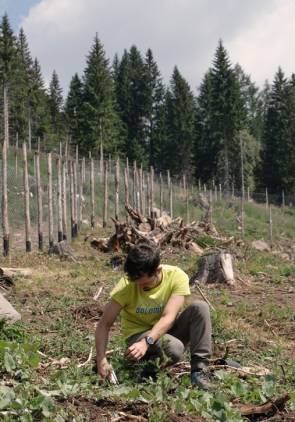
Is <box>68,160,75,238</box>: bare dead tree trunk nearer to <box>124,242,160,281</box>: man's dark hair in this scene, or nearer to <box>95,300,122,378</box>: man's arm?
<box>95,300,122,378</box>: man's arm

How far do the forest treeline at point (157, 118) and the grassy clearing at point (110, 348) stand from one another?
3398 centimetres

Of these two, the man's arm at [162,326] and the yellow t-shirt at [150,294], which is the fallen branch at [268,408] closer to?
the man's arm at [162,326]

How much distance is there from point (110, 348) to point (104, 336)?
1421 millimetres

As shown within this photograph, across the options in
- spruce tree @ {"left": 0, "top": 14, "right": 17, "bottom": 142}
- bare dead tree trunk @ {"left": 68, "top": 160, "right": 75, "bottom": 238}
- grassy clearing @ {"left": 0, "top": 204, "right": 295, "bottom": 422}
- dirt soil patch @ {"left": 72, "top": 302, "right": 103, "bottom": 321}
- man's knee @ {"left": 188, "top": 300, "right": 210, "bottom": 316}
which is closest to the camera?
grassy clearing @ {"left": 0, "top": 204, "right": 295, "bottom": 422}

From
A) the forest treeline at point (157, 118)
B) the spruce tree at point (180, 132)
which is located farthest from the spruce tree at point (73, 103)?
the spruce tree at point (180, 132)

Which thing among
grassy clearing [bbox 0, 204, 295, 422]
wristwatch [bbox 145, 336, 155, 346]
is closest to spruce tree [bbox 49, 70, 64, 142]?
grassy clearing [bbox 0, 204, 295, 422]

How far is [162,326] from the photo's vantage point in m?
4.43

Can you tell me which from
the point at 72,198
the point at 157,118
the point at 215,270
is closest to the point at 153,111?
the point at 157,118

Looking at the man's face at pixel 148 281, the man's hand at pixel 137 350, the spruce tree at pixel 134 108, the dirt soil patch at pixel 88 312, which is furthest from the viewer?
the spruce tree at pixel 134 108

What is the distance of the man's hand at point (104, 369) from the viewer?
425 centimetres

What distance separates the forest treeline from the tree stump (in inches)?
1364

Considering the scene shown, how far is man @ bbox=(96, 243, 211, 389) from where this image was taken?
14.2ft

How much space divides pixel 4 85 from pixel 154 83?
1901cm

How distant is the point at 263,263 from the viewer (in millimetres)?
14180
